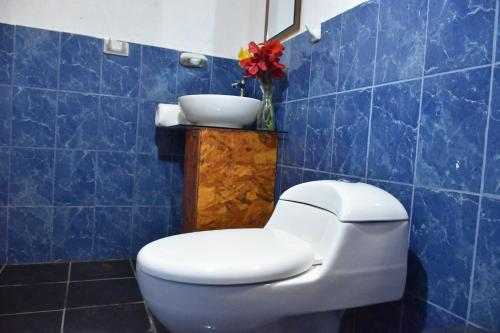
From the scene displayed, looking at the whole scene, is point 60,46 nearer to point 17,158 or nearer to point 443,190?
point 17,158

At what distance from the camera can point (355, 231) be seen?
0.90 m

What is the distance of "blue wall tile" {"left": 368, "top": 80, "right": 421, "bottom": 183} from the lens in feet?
3.33

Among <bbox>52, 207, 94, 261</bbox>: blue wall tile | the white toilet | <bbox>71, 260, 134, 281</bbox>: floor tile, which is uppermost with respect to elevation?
the white toilet

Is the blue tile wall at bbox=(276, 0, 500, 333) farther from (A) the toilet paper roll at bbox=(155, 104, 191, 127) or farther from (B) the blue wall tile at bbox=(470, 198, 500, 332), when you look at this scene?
(A) the toilet paper roll at bbox=(155, 104, 191, 127)

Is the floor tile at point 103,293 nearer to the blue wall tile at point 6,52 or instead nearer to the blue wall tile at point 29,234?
the blue wall tile at point 29,234

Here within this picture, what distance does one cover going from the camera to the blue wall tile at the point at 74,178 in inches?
71.9

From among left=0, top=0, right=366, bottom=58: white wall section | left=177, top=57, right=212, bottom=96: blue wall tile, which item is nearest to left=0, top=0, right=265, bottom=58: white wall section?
left=0, top=0, right=366, bottom=58: white wall section

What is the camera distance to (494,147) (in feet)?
2.60

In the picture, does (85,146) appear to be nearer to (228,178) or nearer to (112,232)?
(112,232)

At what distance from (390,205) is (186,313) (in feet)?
1.94

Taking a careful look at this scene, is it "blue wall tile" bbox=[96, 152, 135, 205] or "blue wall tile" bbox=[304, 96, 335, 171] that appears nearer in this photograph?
"blue wall tile" bbox=[304, 96, 335, 171]

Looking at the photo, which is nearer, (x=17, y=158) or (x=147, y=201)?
(x=17, y=158)

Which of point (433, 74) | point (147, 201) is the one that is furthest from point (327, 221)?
point (147, 201)

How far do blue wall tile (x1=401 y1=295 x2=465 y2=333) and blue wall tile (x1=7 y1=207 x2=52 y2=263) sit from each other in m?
1.70
